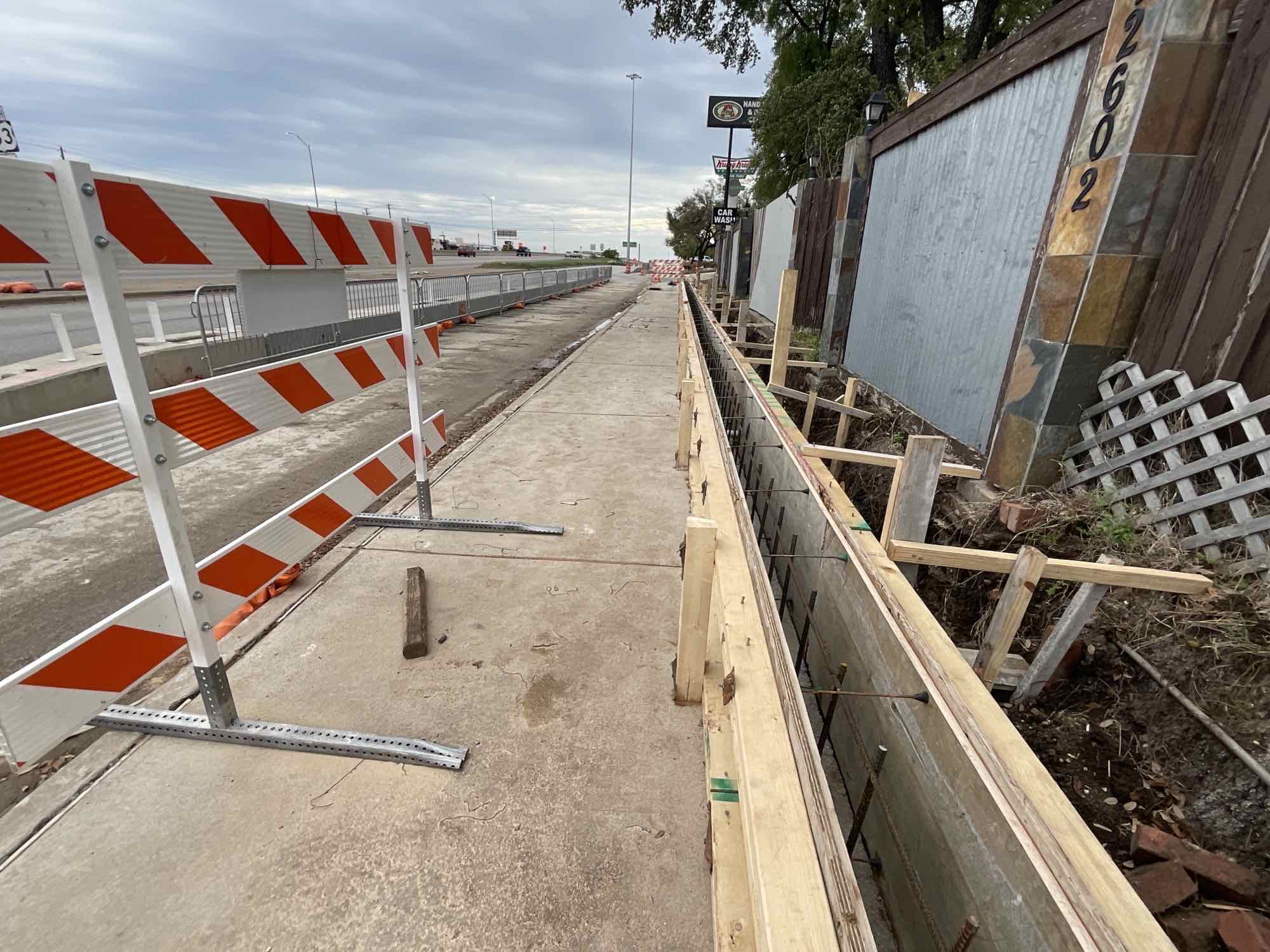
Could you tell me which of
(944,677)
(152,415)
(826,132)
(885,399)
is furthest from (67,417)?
(826,132)

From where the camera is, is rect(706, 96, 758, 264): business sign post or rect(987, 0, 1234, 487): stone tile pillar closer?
rect(987, 0, 1234, 487): stone tile pillar


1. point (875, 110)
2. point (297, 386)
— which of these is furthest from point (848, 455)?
point (875, 110)

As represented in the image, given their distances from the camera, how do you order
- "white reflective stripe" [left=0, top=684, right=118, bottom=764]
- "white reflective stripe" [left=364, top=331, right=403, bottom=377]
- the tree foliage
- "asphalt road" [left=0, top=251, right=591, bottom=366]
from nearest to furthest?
"white reflective stripe" [left=0, top=684, right=118, bottom=764] → "white reflective stripe" [left=364, top=331, right=403, bottom=377] → "asphalt road" [left=0, top=251, right=591, bottom=366] → the tree foliage

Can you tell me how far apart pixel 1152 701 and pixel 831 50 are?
2500cm

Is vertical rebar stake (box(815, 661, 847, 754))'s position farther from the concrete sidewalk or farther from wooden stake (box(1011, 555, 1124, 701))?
wooden stake (box(1011, 555, 1124, 701))

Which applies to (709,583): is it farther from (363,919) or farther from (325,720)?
(325,720)

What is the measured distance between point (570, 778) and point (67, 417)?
192 cm

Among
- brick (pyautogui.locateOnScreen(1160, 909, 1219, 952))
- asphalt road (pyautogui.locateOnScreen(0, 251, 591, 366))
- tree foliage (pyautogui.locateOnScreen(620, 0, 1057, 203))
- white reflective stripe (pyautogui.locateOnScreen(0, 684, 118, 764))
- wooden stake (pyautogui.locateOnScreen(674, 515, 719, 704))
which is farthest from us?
tree foliage (pyautogui.locateOnScreen(620, 0, 1057, 203))

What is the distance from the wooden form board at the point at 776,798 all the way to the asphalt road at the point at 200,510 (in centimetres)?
336

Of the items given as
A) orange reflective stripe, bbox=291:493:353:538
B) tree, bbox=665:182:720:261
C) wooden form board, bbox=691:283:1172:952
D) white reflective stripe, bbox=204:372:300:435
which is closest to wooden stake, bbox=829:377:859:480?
wooden form board, bbox=691:283:1172:952

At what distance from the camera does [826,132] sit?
17.2 metres

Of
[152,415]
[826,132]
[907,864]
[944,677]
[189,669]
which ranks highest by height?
[826,132]

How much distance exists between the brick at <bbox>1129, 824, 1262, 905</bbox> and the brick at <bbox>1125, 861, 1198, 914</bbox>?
0.27ft

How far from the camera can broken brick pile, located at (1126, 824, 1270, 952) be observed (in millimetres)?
1783
